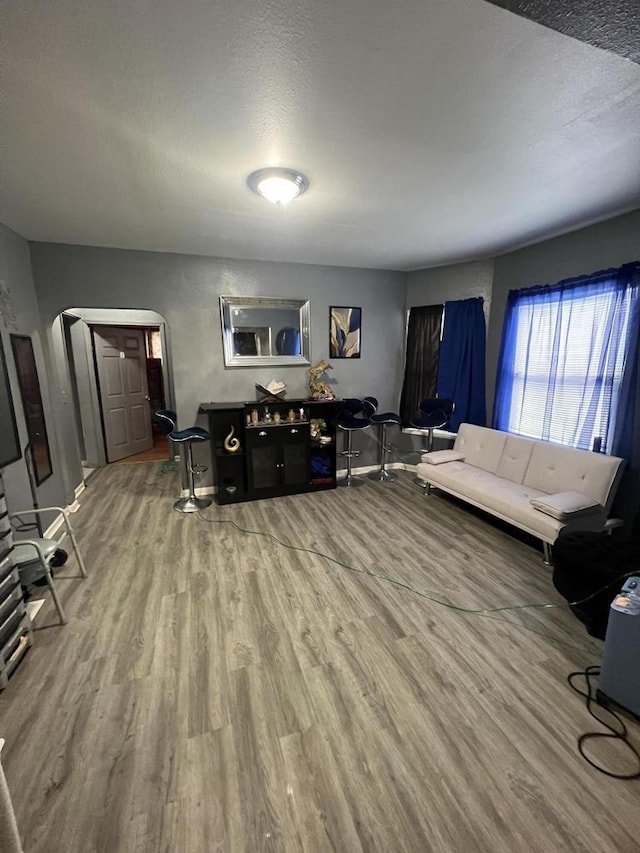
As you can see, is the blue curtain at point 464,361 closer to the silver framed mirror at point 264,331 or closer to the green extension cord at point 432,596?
the silver framed mirror at point 264,331

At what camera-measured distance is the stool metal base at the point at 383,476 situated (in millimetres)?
4449

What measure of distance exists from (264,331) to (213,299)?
0.64m

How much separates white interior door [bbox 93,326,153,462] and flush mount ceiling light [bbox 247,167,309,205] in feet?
12.7

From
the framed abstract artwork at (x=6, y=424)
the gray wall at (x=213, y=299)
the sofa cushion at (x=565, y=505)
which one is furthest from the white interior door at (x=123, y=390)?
the sofa cushion at (x=565, y=505)

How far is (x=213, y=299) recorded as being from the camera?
3.75 m

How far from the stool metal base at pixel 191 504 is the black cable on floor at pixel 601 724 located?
10.5 feet

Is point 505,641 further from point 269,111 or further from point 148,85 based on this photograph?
point 148,85

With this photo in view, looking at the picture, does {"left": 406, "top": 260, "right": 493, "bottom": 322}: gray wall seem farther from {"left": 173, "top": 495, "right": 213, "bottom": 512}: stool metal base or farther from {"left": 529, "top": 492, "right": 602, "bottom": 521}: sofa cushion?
{"left": 173, "top": 495, "right": 213, "bottom": 512}: stool metal base

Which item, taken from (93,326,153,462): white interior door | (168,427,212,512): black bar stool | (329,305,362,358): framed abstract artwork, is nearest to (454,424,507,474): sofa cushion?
(329,305,362,358): framed abstract artwork

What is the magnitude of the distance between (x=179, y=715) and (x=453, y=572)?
1.94m

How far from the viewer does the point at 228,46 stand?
3.72ft

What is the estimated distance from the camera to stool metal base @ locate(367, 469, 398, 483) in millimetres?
4449

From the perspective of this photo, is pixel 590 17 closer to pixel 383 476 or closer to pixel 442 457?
pixel 442 457

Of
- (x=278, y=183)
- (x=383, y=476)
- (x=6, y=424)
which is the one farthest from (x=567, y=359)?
(x=6, y=424)
